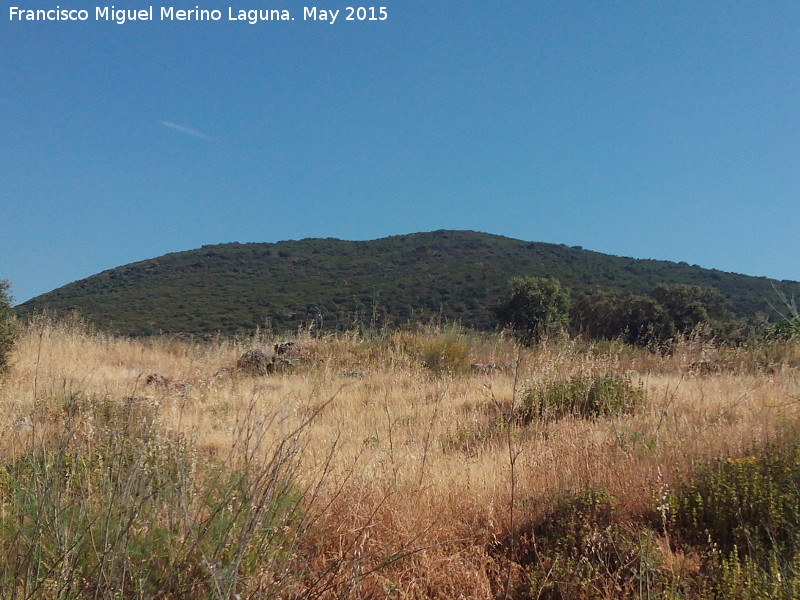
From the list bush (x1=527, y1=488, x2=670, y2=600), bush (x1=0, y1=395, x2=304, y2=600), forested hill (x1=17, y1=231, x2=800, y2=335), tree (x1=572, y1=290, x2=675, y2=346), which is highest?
forested hill (x1=17, y1=231, x2=800, y2=335)

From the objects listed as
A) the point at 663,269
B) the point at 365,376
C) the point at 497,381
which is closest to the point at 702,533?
the point at 497,381

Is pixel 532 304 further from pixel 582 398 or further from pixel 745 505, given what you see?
pixel 745 505

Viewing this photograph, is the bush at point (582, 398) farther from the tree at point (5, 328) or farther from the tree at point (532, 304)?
the tree at point (532, 304)

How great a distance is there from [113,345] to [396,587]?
1119 cm

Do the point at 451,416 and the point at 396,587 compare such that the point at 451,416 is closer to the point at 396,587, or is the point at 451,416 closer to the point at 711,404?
the point at 711,404

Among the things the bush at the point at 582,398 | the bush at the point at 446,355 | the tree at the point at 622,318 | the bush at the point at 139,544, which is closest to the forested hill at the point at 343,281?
the tree at the point at 622,318

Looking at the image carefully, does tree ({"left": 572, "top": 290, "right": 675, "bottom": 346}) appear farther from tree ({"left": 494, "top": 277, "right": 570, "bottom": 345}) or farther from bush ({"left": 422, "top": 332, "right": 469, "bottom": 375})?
bush ({"left": 422, "top": 332, "right": 469, "bottom": 375})

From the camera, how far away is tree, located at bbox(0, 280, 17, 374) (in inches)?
338

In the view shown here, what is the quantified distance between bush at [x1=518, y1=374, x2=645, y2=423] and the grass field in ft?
0.09

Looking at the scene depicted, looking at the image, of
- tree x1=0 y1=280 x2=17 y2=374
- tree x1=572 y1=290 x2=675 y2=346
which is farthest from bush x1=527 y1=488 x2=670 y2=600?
tree x1=572 y1=290 x2=675 y2=346

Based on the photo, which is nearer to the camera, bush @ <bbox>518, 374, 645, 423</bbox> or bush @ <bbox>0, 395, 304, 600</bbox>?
bush @ <bbox>0, 395, 304, 600</bbox>

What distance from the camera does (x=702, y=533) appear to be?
3188 mm

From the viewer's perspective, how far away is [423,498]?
3639 millimetres

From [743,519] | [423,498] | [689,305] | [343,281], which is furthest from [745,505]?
[343,281]
